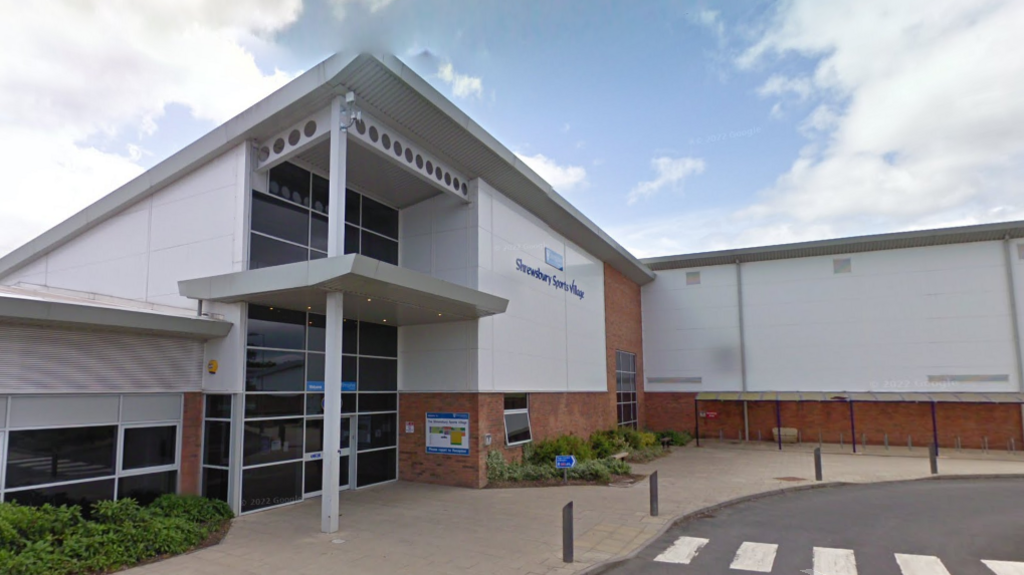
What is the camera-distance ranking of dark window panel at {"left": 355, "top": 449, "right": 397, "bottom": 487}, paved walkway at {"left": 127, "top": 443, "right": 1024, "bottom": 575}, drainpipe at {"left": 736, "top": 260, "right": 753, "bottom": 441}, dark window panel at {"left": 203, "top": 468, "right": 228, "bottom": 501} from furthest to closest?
drainpipe at {"left": 736, "top": 260, "right": 753, "bottom": 441}
dark window panel at {"left": 355, "top": 449, "right": 397, "bottom": 487}
dark window panel at {"left": 203, "top": 468, "right": 228, "bottom": 501}
paved walkway at {"left": 127, "top": 443, "right": 1024, "bottom": 575}

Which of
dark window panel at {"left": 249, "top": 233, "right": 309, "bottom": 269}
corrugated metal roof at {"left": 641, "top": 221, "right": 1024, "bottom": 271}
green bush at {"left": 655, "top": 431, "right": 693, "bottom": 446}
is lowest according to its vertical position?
green bush at {"left": 655, "top": 431, "right": 693, "bottom": 446}

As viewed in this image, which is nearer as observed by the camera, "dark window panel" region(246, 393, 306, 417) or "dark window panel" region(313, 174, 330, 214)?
"dark window panel" region(246, 393, 306, 417)

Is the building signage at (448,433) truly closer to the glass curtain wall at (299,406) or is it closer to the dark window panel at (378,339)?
the glass curtain wall at (299,406)

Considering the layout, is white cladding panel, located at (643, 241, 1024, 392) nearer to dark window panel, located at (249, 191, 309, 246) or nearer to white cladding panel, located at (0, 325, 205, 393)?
dark window panel, located at (249, 191, 309, 246)

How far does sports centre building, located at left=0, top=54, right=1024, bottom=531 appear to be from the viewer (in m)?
10.8

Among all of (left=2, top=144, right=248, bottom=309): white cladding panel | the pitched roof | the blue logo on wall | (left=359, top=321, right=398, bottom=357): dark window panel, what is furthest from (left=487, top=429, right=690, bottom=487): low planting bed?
(left=2, top=144, right=248, bottom=309): white cladding panel

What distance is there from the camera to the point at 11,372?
31.7ft

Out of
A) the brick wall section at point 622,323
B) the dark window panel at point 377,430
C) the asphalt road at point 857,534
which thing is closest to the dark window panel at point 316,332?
the dark window panel at point 377,430

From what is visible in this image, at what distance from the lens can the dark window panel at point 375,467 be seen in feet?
48.4

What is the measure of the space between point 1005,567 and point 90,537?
12.7 metres

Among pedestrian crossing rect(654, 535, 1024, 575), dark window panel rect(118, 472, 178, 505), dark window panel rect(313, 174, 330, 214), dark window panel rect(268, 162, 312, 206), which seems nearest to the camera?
pedestrian crossing rect(654, 535, 1024, 575)

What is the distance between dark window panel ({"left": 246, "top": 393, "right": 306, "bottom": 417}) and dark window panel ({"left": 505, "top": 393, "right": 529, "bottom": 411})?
5552 mm

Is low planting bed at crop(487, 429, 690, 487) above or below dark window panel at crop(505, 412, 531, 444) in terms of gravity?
below

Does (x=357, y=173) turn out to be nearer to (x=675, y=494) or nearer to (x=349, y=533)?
(x=349, y=533)
